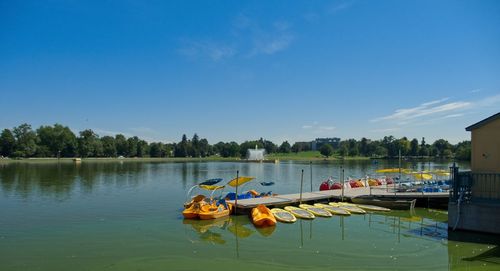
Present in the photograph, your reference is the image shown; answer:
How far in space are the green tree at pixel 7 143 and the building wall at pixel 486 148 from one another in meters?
146

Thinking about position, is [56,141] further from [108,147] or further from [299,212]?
[299,212]

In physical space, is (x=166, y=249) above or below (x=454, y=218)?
below

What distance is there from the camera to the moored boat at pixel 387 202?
91.1ft

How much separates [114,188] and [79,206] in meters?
13.9

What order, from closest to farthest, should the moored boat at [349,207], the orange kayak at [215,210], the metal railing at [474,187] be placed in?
the metal railing at [474,187] → the orange kayak at [215,210] → the moored boat at [349,207]

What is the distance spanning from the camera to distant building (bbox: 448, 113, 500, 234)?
18.0 meters

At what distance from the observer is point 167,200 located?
34656 millimetres

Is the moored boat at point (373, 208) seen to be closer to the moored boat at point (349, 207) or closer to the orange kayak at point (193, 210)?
the moored boat at point (349, 207)

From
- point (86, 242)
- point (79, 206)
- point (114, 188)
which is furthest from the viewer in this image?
point (114, 188)

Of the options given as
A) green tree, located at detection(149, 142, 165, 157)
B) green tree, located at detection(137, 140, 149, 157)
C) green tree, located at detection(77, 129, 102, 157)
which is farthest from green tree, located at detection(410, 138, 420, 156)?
green tree, located at detection(77, 129, 102, 157)

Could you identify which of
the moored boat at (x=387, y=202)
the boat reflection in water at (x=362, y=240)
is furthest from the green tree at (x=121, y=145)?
the boat reflection in water at (x=362, y=240)

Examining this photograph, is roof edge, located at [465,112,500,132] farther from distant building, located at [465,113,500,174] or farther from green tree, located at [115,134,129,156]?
green tree, located at [115,134,129,156]

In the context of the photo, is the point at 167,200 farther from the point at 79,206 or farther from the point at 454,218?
the point at 454,218

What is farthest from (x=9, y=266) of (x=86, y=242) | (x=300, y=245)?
(x=300, y=245)
